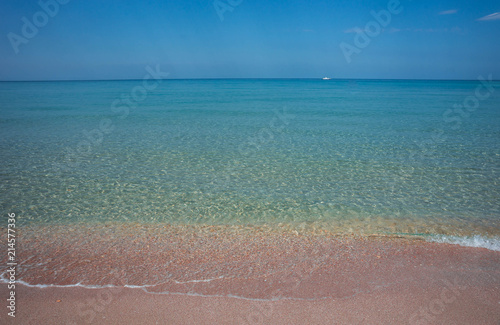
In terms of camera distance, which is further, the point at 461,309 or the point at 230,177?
the point at 230,177

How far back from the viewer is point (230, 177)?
9.27 metres

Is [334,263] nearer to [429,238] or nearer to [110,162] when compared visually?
[429,238]

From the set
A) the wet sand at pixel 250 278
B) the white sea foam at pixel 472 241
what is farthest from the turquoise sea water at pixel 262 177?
the wet sand at pixel 250 278

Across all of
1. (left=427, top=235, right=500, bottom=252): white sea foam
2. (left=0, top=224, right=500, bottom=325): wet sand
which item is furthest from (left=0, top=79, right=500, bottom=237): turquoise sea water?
(left=0, top=224, right=500, bottom=325): wet sand

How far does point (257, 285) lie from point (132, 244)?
2553 mm

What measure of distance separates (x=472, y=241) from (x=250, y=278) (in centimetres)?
421

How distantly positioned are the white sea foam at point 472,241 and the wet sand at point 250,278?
0.20 meters

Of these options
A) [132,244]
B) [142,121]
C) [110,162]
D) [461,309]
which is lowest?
[461,309]

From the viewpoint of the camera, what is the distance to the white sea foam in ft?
18.0

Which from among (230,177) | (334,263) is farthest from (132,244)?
(230,177)

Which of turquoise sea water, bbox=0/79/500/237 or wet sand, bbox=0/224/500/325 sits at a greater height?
turquoise sea water, bbox=0/79/500/237

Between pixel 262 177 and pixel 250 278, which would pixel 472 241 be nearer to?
pixel 250 278

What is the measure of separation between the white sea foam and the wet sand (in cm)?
20

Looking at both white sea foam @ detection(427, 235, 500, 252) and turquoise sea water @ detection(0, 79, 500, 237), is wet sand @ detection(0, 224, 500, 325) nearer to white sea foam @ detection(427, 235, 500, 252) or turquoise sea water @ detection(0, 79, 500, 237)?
white sea foam @ detection(427, 235, 500, 252)
